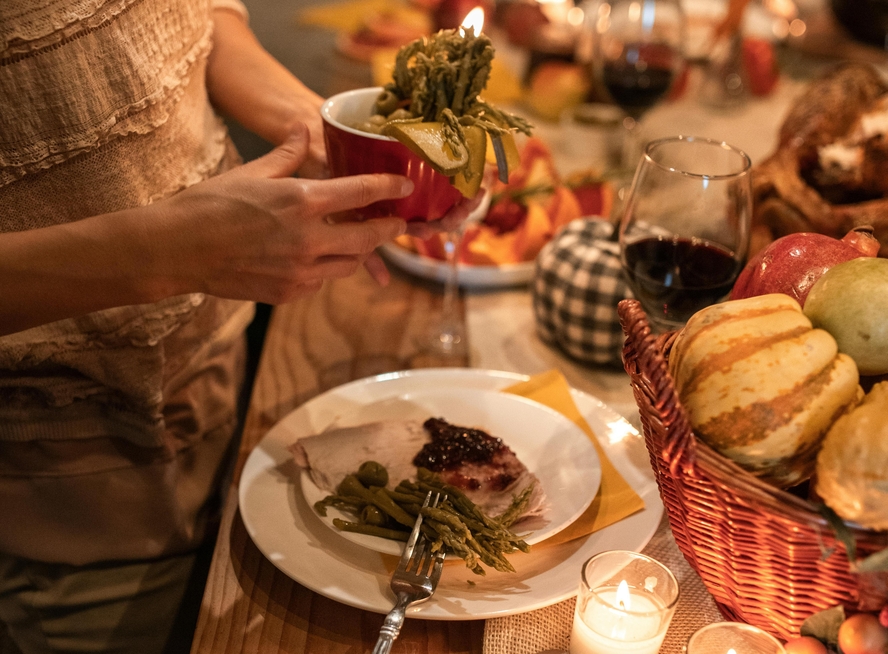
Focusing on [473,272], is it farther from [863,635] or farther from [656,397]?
[863,635]

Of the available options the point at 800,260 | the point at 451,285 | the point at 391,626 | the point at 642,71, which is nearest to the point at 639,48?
the point at 642,71

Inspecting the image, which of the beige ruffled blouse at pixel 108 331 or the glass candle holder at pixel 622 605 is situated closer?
the glass candle holder at pixel 622 605

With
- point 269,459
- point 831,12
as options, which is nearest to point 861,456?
point 269,459

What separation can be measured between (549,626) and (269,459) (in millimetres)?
379

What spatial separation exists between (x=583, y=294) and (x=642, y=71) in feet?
2.53

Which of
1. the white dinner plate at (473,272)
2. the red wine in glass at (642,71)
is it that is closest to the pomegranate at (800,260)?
the white dinner plate at (473,272)

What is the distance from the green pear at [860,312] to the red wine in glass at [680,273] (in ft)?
0.95

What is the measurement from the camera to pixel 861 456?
545mm

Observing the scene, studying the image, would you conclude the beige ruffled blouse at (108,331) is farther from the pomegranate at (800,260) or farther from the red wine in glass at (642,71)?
the red wine in glass at (642,71)

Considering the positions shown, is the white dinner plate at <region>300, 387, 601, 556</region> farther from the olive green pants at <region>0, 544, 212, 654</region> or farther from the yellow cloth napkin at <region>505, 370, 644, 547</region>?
the olive green pants at <region>0, 544, 212, 654</region>

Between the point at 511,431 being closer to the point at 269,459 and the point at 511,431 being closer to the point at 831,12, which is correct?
the point at 269,459

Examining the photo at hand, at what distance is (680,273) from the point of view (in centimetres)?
95

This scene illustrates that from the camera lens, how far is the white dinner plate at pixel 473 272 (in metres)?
1.39

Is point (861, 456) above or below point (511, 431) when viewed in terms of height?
above
